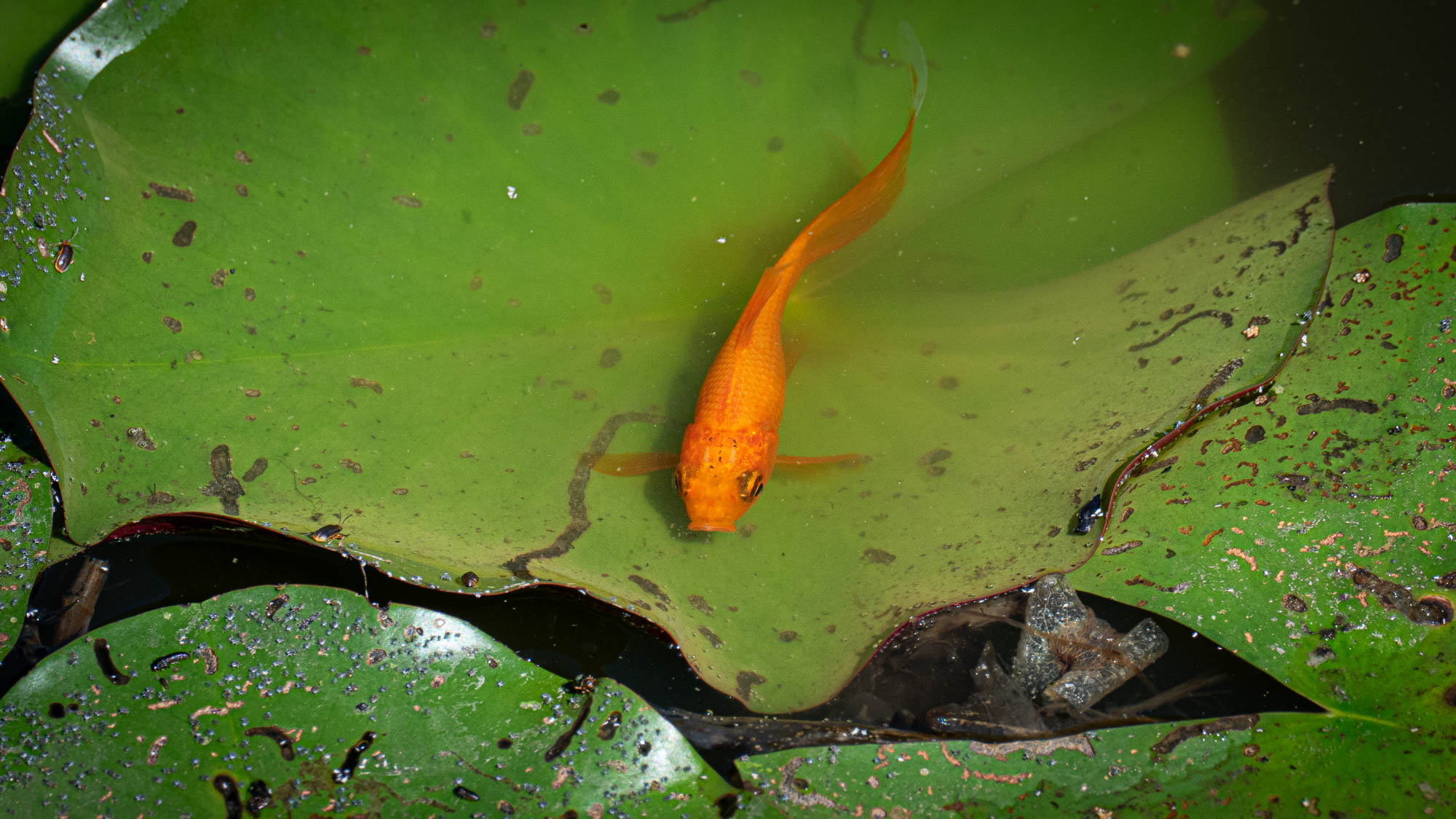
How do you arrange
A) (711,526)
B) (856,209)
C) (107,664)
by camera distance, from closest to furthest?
(107,664) → (711,526) → (856,209)

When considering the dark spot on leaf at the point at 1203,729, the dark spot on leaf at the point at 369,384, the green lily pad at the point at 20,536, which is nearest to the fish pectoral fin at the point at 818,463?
the dark spot on leaf at the point at 1203,729

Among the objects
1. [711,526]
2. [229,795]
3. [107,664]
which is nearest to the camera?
[229,795]

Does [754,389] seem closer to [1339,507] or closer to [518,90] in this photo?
[518,90]

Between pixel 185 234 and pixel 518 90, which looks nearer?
pixel 185 234

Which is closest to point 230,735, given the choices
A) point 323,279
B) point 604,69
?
point 323,279

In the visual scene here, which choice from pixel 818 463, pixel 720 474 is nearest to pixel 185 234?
pixel 720 474

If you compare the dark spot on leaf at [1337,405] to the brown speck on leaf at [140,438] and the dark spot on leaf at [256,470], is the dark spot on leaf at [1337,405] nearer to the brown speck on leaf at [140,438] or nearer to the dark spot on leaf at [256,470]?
the dark spot on leaf at [256,470]

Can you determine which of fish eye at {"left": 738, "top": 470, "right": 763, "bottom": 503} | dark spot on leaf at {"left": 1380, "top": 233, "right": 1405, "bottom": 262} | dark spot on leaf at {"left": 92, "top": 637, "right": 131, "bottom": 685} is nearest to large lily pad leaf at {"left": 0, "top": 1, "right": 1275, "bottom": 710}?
fish eye at {"left": 738, "top": 470, "right": 763, "bottom": 503}

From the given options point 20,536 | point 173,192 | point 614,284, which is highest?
point 173,192

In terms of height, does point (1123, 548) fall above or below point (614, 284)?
below
